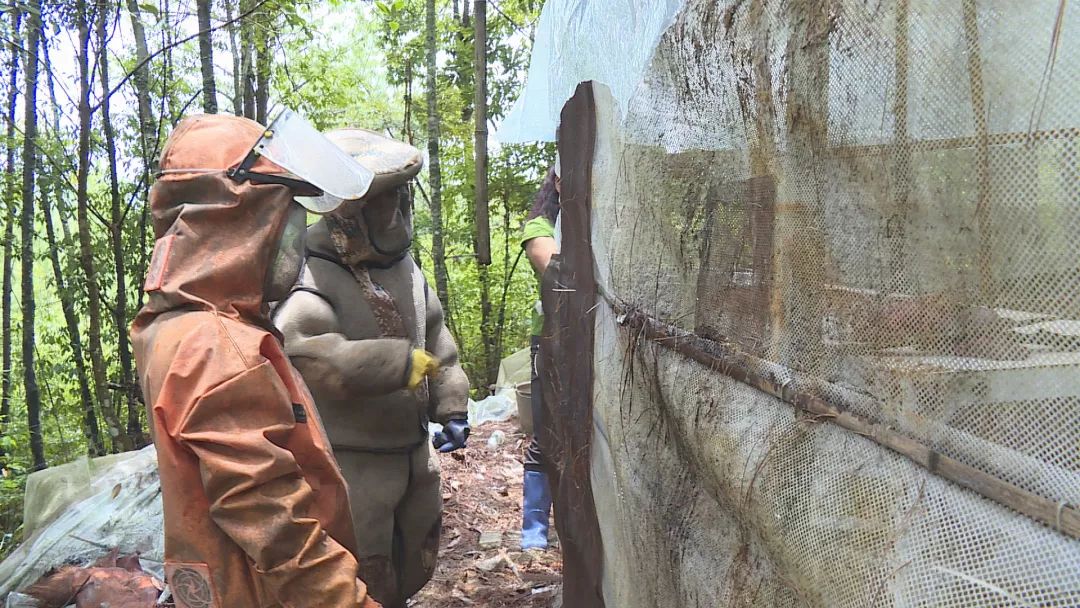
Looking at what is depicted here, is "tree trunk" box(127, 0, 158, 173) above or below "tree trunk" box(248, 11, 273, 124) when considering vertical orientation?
below

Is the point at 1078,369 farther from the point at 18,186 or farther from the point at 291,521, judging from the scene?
the point at 18,186

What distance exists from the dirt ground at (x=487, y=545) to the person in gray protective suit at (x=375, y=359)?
1.09m

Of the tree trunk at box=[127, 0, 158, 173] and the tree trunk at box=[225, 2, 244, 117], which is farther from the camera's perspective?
the tree trunk at box=[225, 2, 244, 117]

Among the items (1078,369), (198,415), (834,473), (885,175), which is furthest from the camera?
(198,415)

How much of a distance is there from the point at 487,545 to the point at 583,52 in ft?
12.6

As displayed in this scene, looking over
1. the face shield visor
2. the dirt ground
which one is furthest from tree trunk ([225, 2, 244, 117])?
the face shield visor

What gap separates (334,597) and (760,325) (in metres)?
1.30

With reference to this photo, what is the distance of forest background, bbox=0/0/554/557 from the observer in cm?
653

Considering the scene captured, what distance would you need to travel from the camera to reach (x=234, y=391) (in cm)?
187

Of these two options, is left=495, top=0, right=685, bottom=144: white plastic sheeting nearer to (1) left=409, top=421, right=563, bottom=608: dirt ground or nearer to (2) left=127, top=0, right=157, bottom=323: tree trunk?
(1) left=409, top=421, right=563, bottom=608: dirt ground

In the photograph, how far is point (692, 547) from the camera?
1.67 meters

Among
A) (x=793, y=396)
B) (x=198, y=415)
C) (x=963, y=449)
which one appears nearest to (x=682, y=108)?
(x=793, y=396)

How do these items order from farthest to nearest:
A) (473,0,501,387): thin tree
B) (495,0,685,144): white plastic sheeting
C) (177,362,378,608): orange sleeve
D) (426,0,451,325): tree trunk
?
(426,0,451,325): tree trunk
(473,0,501,387): thin tree
(495,0,685,144): white plastic sheeting
(177,362,378,608): orange sleeve

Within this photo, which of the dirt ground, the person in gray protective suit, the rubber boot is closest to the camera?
Answer: the person in gray protective suit
